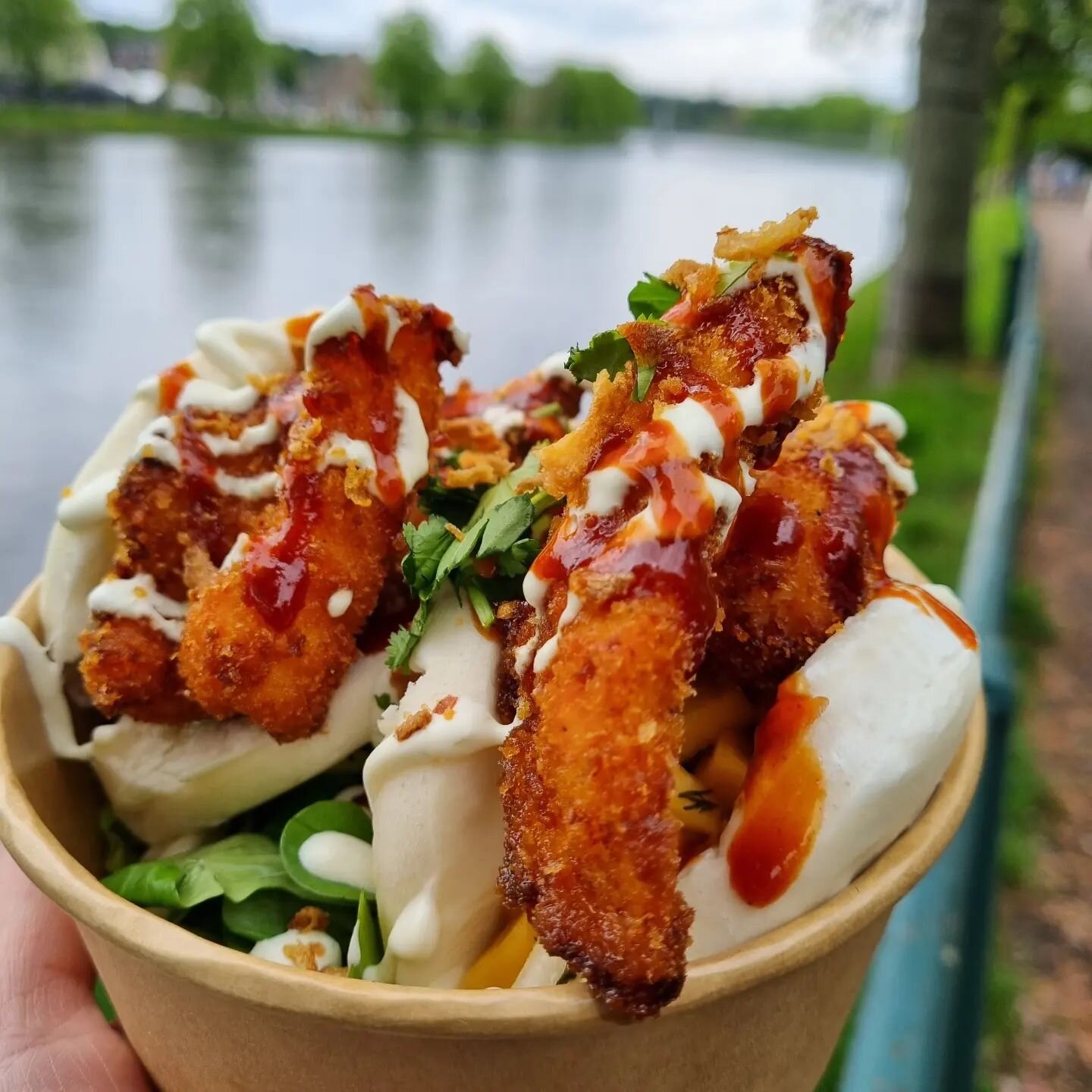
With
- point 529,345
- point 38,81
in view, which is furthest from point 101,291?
point 38,81

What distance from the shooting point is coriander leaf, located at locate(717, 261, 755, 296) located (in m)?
1.30

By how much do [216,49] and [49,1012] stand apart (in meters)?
39.3

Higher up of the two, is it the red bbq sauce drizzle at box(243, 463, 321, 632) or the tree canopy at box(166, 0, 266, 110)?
the tree canopy at box(166, 0, 266, 110)

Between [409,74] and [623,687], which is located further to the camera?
[409,74]

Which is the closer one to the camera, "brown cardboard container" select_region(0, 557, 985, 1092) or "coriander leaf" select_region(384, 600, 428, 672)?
"brown cardboard container" select_region(0, 557, 985, 1092)

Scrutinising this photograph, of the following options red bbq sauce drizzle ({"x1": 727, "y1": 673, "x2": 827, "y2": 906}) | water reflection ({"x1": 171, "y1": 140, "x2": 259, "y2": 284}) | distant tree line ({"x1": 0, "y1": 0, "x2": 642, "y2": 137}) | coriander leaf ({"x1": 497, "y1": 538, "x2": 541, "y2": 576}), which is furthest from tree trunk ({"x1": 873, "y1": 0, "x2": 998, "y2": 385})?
distant tree line ({"x1": 0, "y1": 0, "x2": 642, "y2": 137})

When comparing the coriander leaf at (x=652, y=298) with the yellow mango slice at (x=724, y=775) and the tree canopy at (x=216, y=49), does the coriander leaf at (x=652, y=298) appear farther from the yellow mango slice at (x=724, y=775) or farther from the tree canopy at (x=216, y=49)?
the tree canopy at (x=216, y=49)

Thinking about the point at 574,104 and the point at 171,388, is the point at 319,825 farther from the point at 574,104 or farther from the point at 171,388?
the point at 574,104

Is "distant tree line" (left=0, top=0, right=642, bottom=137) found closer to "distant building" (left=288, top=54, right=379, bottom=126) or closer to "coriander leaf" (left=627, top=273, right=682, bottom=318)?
"distant building" (left=288, top=54, right=379, bottom=126)

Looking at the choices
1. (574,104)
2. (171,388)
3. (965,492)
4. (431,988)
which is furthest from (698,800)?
(574,104)

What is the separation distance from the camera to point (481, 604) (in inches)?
56.2

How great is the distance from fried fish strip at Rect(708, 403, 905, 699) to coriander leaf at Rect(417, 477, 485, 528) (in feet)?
1.38

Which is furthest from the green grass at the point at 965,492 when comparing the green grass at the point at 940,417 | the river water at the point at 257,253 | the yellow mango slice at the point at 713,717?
the river water at the point at 257,253

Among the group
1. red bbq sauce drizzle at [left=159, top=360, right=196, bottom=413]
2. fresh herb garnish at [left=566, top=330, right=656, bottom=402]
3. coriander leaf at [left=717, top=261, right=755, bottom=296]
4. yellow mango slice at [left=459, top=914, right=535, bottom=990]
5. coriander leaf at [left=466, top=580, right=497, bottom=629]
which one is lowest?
yellow mango slice at [left=459, top=914, right=535, bottom=990]
